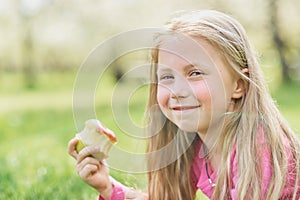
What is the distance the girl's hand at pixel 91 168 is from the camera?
5.99ft

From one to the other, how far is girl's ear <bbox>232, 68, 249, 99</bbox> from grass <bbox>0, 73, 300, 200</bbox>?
35 cm

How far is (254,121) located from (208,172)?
0.80ft

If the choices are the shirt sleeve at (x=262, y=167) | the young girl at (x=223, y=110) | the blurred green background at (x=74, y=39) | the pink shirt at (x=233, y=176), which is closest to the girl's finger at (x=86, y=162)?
the young girl at (x=223, y=110)

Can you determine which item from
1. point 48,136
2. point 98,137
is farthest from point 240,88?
point 48,136

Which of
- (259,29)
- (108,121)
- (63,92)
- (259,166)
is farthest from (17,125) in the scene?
(259,29)

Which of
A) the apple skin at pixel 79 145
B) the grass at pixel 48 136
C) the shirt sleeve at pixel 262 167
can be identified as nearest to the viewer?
the shirt sleeve at pixel 262 167

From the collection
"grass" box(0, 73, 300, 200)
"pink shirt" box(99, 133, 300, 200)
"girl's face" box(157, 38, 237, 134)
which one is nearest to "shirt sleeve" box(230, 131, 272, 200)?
"pink shirt" box(99, 133, 300, 200)

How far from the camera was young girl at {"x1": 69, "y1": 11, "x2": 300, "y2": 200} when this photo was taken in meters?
1.78

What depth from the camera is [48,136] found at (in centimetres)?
516

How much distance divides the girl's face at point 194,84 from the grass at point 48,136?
22 centimetres

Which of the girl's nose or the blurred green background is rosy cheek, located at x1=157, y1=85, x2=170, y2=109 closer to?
the girl's nose

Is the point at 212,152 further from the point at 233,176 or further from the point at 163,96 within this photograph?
the point at 163,96

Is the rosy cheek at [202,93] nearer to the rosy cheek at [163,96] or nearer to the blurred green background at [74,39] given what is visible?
the rosy cheek at [163,96]

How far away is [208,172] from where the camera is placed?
1981 mm
